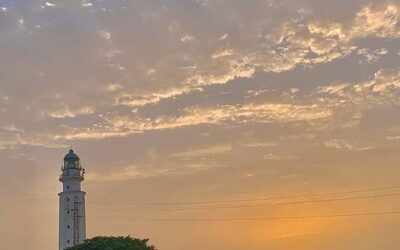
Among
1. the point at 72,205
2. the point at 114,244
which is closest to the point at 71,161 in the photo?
the point at 72,205

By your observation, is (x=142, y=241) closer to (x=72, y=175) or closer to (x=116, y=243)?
(x=116, y=243)

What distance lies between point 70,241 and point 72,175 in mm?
13882

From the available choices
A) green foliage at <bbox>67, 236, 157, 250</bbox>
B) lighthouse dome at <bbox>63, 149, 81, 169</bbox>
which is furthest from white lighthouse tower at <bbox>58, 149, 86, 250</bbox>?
green foliage at <bbox>67, 236, 157, 250</bbox>

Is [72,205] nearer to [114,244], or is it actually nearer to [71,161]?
[71,161]

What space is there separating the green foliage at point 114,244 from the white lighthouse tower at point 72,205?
28877mm

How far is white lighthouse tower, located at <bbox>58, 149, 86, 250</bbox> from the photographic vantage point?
133m

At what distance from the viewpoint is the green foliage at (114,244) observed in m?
100

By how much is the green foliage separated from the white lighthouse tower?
28.9 m

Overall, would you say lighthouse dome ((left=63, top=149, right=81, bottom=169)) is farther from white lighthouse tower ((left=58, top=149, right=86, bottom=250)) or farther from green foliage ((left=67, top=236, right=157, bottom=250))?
green foliage ((left=67, top=236, right=157, bottom=250))

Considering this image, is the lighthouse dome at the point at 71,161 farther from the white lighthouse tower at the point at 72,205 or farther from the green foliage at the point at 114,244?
the green foliage at the point at 114,244

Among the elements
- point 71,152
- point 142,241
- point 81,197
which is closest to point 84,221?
point 81,197

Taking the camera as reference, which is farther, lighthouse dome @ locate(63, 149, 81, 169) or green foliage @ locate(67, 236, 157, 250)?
lighthouse dome @ locate(63, 149, 81, 169)

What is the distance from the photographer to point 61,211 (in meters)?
136

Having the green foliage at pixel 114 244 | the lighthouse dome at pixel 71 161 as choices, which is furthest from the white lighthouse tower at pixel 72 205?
the green foliage at pixel 114 244
